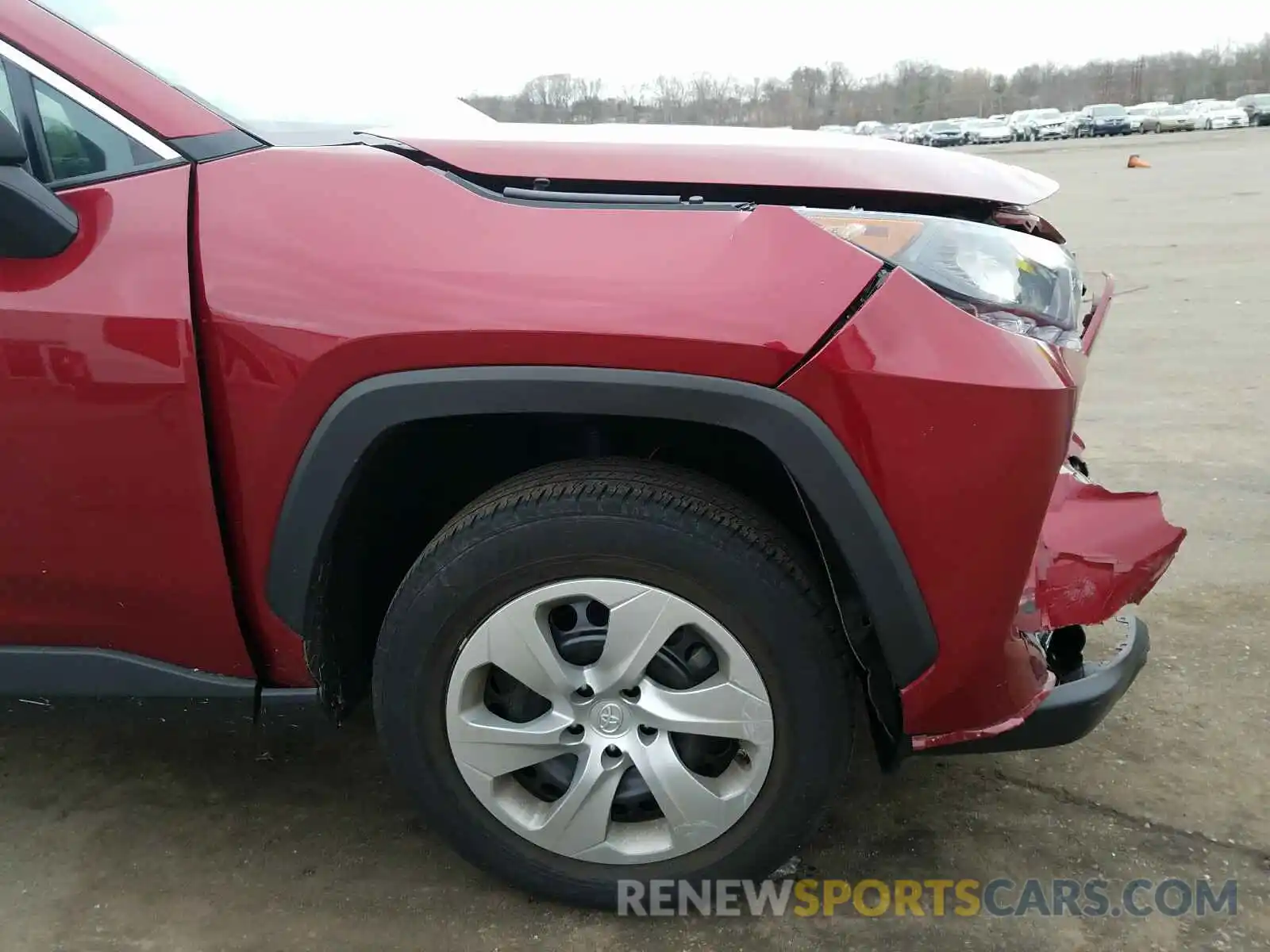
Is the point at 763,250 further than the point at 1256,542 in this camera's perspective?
No

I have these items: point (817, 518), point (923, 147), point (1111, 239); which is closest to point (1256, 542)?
point (923, 147)

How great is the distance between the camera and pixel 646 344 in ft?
5.48

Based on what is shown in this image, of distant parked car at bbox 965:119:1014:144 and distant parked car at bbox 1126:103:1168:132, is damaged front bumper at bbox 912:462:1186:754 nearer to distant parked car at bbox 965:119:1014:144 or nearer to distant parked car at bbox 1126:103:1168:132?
distant parked car at bbox 1126:103:1168:132

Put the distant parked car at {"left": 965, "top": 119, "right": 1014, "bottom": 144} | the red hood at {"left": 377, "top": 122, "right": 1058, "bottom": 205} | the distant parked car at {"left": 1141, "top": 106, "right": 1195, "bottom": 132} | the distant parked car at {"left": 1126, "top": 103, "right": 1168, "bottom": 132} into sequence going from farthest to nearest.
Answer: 1. the distant parked car at {"left": 965, "top": 119, "right": 1014, "bottom": 144}
2. the distant parked car at {"left": 1126, "top": 103, "right": 1168, "bottom": 132}
3. the distant parked car at {"left": 1141, "top": 106, "right": 1195, "bottom": 132}
4. the red hood at {"left": 377, "top": 122, "right": 1058, "bottom": 205}

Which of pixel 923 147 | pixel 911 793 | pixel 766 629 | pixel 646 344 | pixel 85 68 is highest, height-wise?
pixel 85 68

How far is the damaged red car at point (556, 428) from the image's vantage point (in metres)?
1.67

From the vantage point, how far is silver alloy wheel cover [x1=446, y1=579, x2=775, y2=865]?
1.80m

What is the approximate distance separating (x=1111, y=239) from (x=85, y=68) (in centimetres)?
1185

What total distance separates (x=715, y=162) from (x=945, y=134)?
6838 centimetres

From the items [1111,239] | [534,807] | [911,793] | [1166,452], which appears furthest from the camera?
[1111,239]

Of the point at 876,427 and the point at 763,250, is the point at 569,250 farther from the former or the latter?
the point at 876,427

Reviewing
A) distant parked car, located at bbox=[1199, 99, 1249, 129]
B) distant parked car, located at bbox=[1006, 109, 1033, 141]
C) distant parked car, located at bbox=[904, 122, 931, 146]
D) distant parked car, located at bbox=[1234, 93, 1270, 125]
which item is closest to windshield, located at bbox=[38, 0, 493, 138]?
distant parked car, located at bbox=[904, 122, 931, 146]

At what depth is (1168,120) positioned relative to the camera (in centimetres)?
5872

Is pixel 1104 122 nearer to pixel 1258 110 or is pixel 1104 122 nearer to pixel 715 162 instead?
pixel 1258 110
